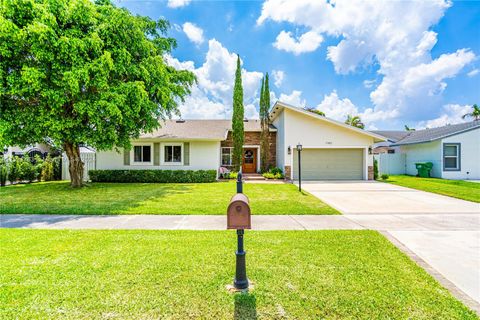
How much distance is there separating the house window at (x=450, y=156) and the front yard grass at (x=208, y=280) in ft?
56.6

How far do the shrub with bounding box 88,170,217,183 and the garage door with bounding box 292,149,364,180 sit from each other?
21.1 ft

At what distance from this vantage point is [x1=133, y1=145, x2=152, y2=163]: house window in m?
15.9

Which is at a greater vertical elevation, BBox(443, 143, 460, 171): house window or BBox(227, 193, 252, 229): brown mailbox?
BBox(443, 143, 460, 171): house window

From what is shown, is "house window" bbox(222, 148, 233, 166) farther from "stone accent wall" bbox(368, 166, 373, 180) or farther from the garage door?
"stone accent wall" bbox(368, 166, 373, 180)

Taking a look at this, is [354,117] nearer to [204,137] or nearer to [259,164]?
[259,164]

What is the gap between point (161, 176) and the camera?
48.4 feet

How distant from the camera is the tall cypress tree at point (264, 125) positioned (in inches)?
704

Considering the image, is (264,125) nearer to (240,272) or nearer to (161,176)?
(161,176)

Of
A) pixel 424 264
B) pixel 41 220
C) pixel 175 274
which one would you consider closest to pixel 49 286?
→ pixel 175 274

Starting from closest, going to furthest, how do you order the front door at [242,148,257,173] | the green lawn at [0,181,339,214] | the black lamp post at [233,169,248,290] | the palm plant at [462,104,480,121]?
1. the black lamp post at [233,169,248,290]
2. the green lawn at [0,181,339,214]
3. the front door at [242,148,257,173]
4. the palm plant at [462,104,480,121]

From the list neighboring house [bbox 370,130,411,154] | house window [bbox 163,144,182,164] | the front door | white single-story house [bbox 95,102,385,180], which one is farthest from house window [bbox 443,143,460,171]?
house window [bbox 163,144,182,164]

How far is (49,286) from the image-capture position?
2904 millimetres

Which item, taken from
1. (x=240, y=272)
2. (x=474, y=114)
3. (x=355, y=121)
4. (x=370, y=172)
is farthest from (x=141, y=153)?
(x=474, y=114)

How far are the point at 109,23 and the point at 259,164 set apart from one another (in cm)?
1276
